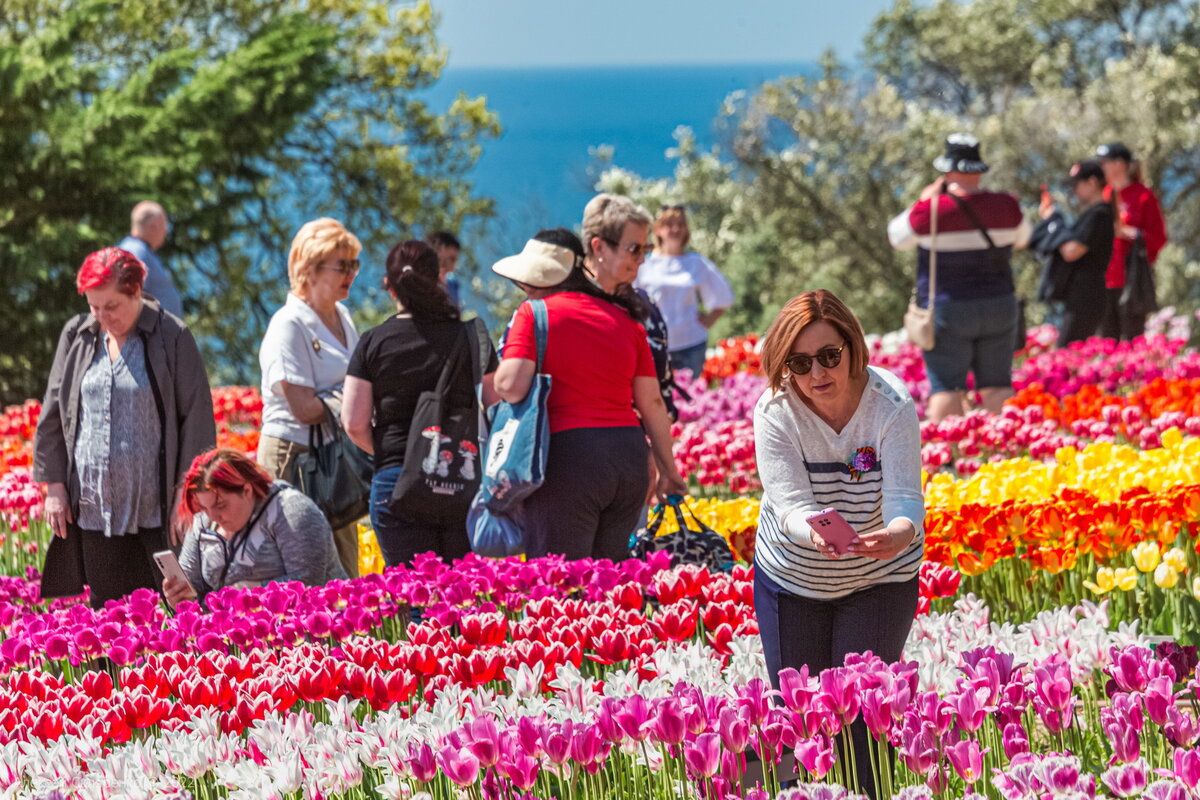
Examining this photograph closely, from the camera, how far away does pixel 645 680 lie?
4.03m


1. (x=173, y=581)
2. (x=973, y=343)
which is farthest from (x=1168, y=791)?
(x=973, y=343)

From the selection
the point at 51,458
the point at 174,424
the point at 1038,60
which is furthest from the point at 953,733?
the point at 1038,60

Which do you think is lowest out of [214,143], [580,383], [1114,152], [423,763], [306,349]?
[423,763]

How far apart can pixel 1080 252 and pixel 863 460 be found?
9061 millimetres

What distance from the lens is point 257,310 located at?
25.0 m

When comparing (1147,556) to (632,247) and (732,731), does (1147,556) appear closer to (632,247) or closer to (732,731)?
(632,247)

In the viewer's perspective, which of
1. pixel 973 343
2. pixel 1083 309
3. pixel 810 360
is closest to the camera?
pixel 810 360

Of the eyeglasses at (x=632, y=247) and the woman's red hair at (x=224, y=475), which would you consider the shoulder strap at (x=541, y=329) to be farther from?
the woman's red hair at (x=224, y=475)

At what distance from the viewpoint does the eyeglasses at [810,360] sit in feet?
11.4

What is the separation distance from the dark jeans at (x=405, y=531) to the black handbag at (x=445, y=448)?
69 millimetres

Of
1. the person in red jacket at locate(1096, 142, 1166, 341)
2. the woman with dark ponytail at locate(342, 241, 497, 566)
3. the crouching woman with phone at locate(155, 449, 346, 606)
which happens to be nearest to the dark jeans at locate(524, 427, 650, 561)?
the woman with dark ponytail at locate(342, 241, 497, 566)

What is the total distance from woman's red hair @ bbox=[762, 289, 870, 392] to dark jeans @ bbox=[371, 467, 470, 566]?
8.12 ft

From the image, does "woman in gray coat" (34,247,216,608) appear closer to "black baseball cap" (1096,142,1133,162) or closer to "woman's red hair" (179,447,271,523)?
"woman's red hair" (179,447,271,523)

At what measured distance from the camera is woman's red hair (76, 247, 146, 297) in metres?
5.48
